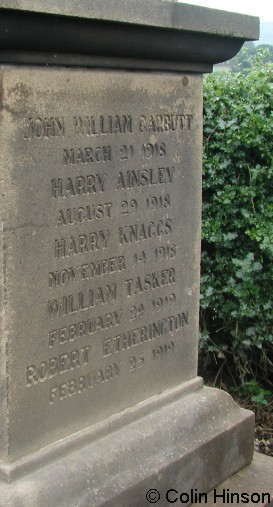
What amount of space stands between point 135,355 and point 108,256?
460 millimetres

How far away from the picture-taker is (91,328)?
2.85m

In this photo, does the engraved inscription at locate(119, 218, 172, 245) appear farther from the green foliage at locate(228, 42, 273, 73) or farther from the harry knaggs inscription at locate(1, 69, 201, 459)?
the green foliage at locate(228, 42, 273, 73)

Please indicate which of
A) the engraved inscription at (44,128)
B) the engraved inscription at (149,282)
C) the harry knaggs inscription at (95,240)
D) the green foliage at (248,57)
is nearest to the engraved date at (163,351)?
the harry knaggs inscription at (95,240)

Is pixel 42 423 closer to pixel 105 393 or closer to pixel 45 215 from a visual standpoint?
pixel 105 393

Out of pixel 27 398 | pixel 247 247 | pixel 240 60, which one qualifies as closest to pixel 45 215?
pixel 27 398

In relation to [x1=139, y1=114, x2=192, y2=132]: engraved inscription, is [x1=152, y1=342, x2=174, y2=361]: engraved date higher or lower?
lower

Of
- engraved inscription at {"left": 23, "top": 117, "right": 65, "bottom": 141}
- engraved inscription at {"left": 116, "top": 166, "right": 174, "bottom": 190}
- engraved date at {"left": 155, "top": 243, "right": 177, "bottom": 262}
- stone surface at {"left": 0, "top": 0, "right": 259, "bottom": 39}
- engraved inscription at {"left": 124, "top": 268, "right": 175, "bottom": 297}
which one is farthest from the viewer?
engraved date at {"left": 155, "top": 243, "right": 177, "bottom": 262}

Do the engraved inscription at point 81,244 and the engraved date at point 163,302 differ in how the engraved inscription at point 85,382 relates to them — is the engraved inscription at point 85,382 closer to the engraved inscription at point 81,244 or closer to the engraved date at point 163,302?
the engraved date at point 163,302

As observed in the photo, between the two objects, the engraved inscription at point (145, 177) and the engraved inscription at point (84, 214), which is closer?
the engraved inscription at point (84, 214)

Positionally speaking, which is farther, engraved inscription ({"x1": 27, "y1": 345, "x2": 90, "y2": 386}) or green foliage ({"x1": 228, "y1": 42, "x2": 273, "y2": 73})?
green foliage ({"x1": 228, "y1": 42, "x2": 273, "y2": 73})

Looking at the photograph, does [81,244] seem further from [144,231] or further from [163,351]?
[163,351]

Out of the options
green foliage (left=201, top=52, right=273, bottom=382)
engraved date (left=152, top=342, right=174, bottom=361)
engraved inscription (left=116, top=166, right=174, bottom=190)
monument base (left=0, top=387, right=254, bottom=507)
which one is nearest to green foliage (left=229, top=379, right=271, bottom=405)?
green foliage (left=201, top=52, right=273, bottom=382)

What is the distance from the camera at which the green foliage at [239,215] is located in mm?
4379

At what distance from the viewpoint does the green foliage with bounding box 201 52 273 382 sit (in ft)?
14.4
